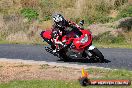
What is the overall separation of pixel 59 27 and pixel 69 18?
1381cm

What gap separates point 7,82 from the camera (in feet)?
38.0

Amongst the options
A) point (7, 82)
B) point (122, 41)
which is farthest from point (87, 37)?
point (122, 41)

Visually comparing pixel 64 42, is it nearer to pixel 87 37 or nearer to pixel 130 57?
pixel 87 37

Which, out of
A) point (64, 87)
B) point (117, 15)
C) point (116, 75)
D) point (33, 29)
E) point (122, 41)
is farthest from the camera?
point (117, 15)

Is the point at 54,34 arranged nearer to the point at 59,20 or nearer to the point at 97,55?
the point at 59,20

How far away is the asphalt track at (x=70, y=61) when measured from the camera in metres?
15.0

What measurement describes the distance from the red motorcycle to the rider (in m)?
0.14

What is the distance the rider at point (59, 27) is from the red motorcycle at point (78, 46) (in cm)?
14

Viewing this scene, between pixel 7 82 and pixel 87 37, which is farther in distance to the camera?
pixel 87 37

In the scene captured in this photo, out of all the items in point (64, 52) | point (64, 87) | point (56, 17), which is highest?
point (56, 17)

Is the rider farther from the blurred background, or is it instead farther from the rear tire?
the blurred background

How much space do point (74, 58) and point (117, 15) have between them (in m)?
13.5

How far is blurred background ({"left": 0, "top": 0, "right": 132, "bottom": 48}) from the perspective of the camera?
24.6 meters

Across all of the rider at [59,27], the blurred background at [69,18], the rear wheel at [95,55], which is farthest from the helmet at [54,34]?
the blurred background at [69,18]
